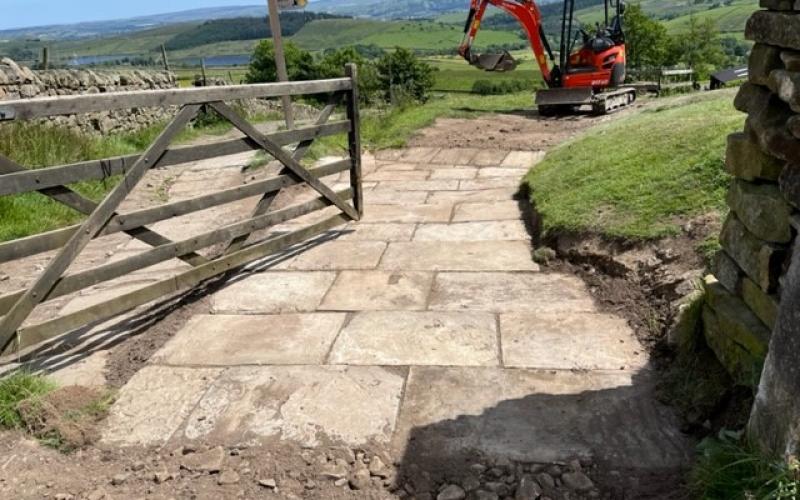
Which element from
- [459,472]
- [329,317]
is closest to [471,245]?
[329,317]

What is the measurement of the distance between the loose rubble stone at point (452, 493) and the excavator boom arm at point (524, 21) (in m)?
13.2

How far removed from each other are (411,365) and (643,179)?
3.07 metres

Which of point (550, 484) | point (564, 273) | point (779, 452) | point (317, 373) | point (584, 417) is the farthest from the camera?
point (564, 273)

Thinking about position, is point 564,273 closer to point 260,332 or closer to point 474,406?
point 474,406

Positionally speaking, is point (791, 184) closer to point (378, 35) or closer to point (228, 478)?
point (228, 478)

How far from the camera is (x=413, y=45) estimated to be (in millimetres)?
112562

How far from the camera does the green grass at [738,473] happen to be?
1.91 m

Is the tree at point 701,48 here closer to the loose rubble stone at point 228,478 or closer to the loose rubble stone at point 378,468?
the loose rubble stone at point 378,468

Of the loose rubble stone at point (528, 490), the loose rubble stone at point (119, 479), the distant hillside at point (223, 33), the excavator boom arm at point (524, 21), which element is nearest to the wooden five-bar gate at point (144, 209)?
the loose rubble stone at point (119, 479)

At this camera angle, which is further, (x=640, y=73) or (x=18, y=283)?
(x=640, y=73)

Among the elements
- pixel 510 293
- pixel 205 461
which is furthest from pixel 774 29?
pixel 205 461

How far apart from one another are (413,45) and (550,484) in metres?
116

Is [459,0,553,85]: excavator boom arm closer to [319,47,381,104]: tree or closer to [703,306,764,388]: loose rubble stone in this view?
[703,306,764,388]: loose rubble stone

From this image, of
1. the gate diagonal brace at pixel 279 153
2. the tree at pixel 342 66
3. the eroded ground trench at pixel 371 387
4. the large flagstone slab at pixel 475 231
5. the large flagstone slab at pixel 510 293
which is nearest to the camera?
the eroded ground trench at pixel 371 387
